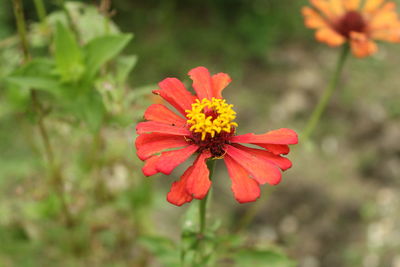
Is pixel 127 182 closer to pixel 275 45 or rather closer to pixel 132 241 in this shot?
pixel 132 241

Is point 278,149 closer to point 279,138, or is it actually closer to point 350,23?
point 279,138

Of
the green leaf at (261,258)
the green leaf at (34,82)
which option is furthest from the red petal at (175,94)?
the green leaf at (261,258)

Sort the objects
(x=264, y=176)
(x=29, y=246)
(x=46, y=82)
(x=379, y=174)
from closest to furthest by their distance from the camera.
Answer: (x=264, y=176)
(x=46, y=82)
(x=29, y=246)
(x=379, y=174)

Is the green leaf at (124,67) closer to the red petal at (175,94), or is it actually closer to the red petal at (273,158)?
the red petal at (175,94)

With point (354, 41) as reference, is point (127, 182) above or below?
below

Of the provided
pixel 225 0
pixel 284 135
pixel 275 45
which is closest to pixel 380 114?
pixel 275 45

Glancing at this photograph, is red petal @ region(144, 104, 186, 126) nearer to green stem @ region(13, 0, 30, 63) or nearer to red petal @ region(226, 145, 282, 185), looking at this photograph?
red petal @ region(226, 145, 282, 185)
